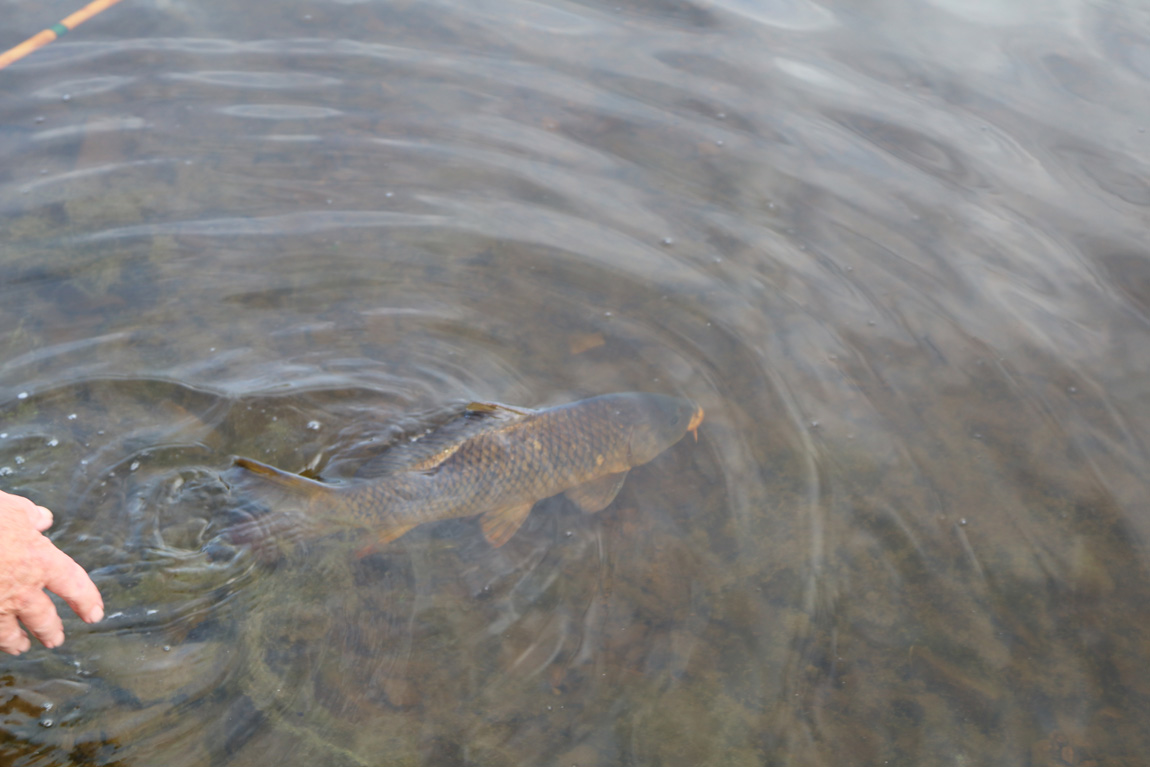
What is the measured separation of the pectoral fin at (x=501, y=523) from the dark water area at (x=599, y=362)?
0.15 feet

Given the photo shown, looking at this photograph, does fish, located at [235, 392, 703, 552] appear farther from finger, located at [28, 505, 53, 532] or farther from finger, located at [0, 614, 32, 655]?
finger, located at [0, 614, 32, 655]

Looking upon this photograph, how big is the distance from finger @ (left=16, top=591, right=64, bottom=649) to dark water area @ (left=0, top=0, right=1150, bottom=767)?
0.52m

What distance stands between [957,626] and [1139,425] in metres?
1.42

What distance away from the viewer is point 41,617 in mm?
2238

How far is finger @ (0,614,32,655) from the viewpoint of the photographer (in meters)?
2.19

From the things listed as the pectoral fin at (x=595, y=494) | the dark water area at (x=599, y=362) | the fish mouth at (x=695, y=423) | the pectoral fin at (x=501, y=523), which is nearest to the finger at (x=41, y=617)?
the dark water area at (x=599, y=362)

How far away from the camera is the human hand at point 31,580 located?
7.02 feet

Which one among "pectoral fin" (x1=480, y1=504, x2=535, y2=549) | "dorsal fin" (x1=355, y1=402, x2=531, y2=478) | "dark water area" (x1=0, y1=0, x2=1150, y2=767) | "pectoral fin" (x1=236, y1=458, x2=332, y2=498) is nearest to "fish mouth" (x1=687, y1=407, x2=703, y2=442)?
"dark water area" (x1=0, y1=0, x2=1150, y2=767)

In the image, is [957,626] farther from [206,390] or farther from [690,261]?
[206,390]

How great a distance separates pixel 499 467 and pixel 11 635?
1.56 meters

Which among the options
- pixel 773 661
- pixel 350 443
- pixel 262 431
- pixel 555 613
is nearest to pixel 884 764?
pixel 773 661

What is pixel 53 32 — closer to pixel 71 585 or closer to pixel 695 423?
pixel 71 585

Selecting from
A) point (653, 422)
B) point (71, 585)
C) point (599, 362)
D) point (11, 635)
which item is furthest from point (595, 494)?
point (11, 635)

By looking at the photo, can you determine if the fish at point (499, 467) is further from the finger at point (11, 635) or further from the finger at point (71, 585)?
the finger at point (11, 635)
